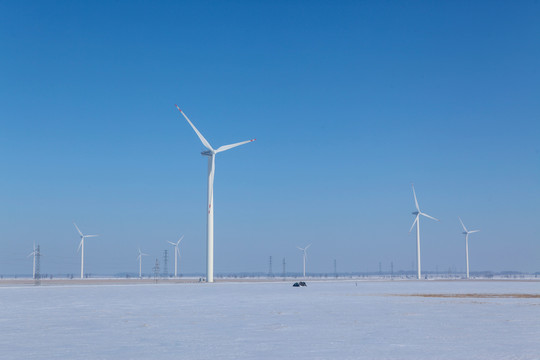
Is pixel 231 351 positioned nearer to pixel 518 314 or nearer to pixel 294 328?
pixel 294 328

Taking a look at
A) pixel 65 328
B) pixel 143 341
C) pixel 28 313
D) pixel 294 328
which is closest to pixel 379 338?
pixel 294 328

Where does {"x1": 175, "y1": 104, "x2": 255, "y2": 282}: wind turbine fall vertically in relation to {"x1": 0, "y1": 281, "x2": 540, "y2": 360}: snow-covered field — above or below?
above

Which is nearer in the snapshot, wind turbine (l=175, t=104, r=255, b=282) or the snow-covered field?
the snow-covered field

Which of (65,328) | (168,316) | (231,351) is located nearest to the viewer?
(231,351)

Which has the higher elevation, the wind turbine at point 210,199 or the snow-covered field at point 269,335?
the wind turbine at point 210,199

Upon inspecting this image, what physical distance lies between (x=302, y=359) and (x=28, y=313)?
2374 cm

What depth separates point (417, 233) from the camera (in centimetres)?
16550

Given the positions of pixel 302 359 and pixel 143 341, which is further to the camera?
pixel 143 341

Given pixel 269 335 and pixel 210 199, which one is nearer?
pixel 269 335

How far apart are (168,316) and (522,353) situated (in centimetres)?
1989

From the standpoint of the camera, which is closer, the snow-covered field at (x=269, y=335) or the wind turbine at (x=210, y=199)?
the snow-covered field at (x=269, y=335)

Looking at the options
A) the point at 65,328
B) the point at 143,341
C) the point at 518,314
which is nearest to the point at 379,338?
the point at 143,341

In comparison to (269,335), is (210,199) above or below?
above

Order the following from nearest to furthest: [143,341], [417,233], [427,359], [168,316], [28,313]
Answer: [427,359] < [143,341] < [168,316] < [28,313] < [417,233]
